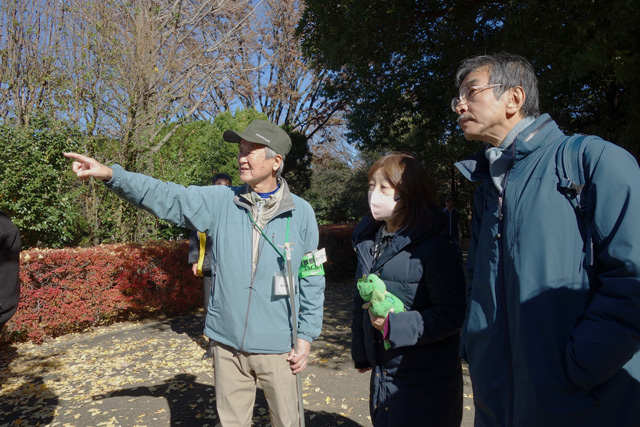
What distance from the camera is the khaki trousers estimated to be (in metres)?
2.62

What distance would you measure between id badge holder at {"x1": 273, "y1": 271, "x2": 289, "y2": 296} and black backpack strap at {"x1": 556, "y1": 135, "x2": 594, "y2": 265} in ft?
5.26

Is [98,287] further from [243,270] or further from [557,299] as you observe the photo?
[557,299]

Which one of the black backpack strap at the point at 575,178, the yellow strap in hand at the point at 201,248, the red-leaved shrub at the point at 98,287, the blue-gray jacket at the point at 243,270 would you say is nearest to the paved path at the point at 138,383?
the red-leaved shrub at the point at 98,287

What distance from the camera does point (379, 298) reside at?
2104 mm

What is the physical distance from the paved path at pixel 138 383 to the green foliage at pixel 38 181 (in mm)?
2744

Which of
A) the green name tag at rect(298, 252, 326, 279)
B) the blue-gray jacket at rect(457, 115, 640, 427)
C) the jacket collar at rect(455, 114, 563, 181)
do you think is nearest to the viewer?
the blue-gray jacket at rect(457, 115, 640, 427)

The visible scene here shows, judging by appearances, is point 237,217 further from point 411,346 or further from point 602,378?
point 602,378

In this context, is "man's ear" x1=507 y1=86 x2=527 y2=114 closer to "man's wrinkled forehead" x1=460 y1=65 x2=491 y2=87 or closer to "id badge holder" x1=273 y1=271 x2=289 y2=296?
"man's wrinkled forehead" x1=460 y1=65 x2=491 y2=87

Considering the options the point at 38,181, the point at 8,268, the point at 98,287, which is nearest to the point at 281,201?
the point at 8,268

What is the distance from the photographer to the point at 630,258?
1328 mm

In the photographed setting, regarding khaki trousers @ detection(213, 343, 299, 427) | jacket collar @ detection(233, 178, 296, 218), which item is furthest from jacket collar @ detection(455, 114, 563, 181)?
khaki trousers @ detection(213, 343, 299, 427)

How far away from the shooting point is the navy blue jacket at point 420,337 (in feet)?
6.85

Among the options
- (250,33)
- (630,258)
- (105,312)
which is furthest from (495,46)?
(250,33)

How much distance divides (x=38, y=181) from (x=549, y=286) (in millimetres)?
9078
